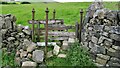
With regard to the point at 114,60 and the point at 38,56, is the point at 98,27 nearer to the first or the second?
the point at 114,60

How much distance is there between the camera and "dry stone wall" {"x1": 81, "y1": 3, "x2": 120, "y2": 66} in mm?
10180

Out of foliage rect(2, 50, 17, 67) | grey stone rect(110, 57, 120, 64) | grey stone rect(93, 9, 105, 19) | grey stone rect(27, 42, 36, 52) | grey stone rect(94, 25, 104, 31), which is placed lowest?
foliage rect(2, 50, 17, 67)

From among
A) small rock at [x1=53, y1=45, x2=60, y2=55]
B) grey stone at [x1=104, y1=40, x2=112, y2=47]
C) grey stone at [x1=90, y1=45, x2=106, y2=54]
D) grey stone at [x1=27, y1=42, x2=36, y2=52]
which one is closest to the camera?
grey stone at [x1=104, y1=40, x2=112, y2=47]

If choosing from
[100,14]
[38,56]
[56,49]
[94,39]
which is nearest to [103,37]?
[94,39]

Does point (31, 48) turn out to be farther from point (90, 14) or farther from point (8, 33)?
point (90, 14)

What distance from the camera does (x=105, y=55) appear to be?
34.2ft

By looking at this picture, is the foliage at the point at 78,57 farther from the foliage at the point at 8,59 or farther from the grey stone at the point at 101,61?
the foliage at the point at 8,59

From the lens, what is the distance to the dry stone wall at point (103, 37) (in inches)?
401

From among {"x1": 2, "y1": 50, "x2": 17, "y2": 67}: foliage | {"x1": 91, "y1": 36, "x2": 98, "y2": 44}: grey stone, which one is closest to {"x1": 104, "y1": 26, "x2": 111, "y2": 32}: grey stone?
{"x1": 91, "y1": 36, "x2": 98, "y2": 44}: grey stone

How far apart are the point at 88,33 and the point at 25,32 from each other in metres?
3.36

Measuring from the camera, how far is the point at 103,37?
411 inches

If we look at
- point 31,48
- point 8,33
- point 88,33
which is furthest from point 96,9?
point 8,33

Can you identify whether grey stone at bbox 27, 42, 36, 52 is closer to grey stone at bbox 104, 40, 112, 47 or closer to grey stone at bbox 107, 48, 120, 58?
grey stone at bbox 104, 40, 112, 47

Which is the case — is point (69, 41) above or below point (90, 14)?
below
